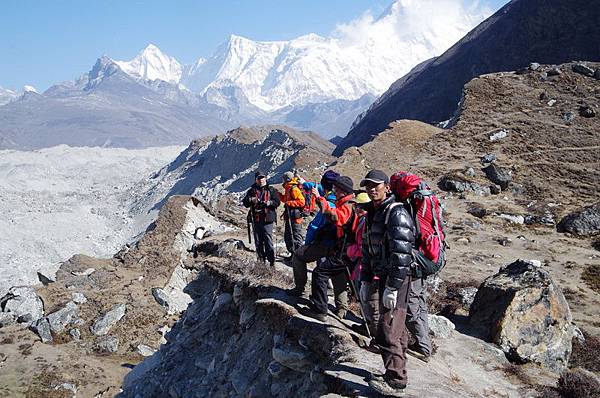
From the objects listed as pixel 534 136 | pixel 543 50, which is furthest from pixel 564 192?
pixel 543 50

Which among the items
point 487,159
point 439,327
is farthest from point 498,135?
point 439,327

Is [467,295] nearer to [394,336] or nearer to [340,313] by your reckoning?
[340,313]

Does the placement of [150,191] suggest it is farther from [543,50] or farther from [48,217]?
[543,50]

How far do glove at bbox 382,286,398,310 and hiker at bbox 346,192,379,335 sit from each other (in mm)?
688

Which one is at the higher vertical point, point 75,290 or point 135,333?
point 75,290

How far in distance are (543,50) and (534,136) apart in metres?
59.9

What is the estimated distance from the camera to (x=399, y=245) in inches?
211

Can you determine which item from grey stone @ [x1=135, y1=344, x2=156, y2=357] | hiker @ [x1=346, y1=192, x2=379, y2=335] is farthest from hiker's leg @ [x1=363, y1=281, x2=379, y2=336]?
grey stone @ [x1=135, y1=344, x2=156, y2=357]

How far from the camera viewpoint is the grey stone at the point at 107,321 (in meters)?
18.8

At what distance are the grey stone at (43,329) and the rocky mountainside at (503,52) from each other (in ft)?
196

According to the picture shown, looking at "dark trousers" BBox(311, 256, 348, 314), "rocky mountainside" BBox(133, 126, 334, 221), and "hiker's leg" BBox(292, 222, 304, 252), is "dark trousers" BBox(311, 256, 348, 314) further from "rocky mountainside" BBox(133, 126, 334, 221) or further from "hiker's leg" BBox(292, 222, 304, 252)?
"rocky mountainside" BBox(133, 126, 334, 221)

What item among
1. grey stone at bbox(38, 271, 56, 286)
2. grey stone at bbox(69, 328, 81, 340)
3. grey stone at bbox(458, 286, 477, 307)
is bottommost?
grey stone at bbox(458, 286, 477, 307)

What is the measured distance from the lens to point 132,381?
12391 millimetres

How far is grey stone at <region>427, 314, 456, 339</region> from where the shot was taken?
898 cm
